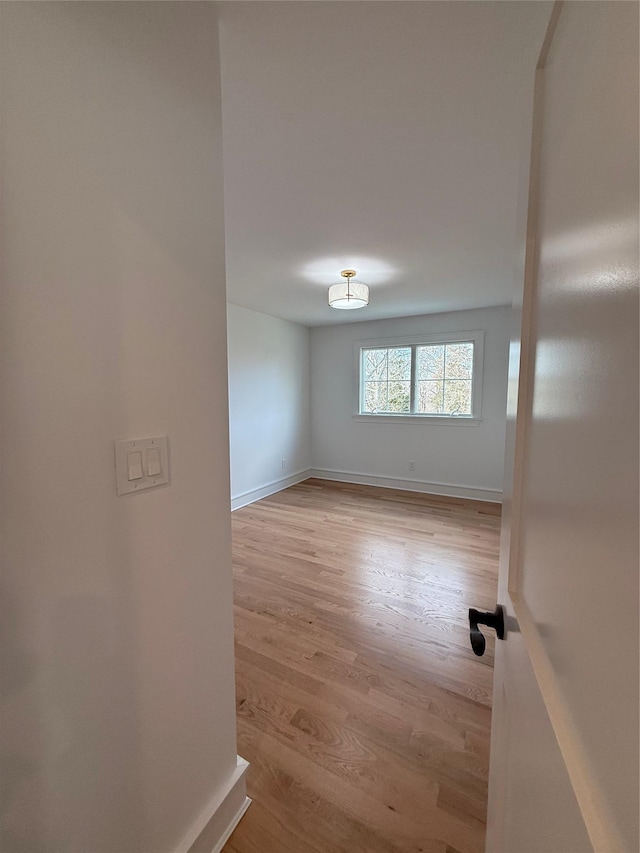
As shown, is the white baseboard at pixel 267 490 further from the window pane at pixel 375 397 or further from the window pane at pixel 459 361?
the window pane at pixel 459 361

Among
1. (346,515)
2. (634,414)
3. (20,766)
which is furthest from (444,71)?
(346,515)

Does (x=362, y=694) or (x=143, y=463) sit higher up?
(x=143, y=463)

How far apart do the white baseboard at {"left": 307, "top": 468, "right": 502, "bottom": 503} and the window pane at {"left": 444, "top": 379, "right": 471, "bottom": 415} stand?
944 mm

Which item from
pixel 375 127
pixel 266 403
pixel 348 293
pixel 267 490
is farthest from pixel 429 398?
pixel 375 127

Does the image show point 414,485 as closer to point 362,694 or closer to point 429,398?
point 429,398

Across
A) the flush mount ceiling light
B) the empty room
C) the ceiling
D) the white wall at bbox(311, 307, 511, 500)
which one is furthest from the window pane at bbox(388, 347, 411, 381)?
the empty room

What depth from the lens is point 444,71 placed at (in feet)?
3.53

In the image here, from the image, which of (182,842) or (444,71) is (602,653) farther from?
(444,71)

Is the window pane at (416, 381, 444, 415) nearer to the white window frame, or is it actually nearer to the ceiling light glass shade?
the white window frame

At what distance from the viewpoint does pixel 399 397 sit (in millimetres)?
4629

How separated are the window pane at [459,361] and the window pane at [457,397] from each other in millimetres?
74

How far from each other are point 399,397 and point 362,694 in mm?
3619

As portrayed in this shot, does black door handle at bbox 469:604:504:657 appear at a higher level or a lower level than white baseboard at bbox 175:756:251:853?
higher

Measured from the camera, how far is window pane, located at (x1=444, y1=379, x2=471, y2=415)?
422 centimetres
